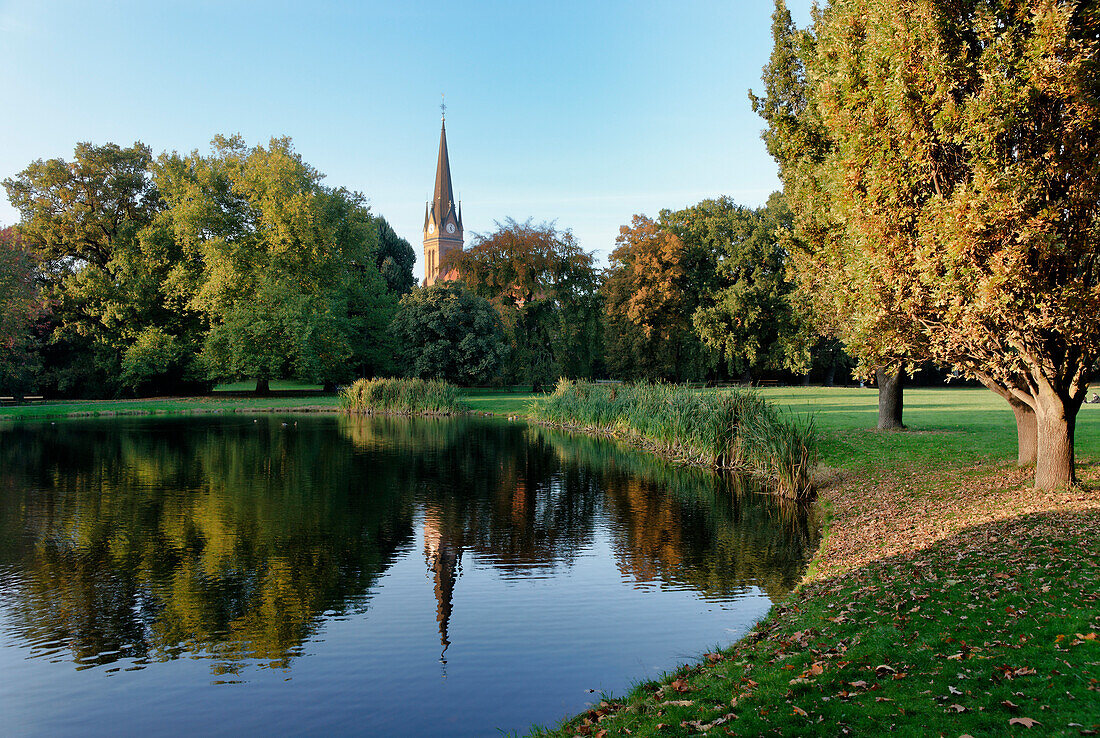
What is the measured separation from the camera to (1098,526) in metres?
8.09

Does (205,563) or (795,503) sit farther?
(795,503)

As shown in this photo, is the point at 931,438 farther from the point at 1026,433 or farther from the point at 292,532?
the point at 292,532

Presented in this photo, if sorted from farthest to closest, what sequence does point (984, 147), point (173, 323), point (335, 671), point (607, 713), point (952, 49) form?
point (173, 323) < point (952, 49) < point (984, 147) < point (335, 671) < point (607, 713)

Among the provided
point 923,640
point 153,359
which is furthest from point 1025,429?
point 153,359

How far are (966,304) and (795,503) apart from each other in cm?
599

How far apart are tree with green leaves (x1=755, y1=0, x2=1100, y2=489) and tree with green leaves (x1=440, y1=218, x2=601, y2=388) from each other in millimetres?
39677

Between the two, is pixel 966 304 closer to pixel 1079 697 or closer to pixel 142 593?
pixel 1079 697

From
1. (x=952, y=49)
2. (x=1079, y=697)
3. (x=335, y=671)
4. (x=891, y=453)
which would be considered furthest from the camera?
(x=891, y=453)

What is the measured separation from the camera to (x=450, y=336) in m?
48.6

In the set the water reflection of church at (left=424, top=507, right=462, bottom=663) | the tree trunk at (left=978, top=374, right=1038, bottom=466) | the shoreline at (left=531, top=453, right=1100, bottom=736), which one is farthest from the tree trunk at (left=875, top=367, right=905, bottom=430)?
the water reflection of church at (left=424, top=507, right=462, bottom=663)

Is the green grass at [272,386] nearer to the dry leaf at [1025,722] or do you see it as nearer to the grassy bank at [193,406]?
the grassy bank at [193,406]

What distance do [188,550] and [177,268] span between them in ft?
131

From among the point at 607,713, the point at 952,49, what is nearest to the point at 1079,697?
the point at 607,713

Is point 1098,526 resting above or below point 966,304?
below
